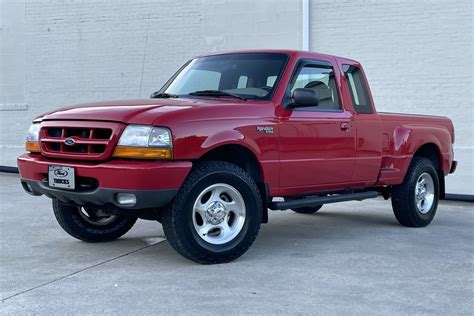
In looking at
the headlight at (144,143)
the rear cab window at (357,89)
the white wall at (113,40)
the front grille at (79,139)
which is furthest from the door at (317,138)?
the white wall at (113,40)

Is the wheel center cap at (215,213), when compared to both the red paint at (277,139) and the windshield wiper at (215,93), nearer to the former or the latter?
the red paint at (277,139)

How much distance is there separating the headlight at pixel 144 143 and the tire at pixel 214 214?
1.16ft

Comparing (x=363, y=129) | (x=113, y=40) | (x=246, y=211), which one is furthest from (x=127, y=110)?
(x=113, y=40)

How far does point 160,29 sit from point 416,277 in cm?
942

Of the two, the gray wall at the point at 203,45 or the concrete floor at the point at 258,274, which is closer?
the concrete floor at the point at 258,274

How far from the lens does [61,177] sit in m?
4.95

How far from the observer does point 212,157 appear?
5.32 meters

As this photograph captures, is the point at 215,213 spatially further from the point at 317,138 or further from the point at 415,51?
the point at 415,51

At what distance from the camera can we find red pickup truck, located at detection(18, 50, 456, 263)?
4.75 m

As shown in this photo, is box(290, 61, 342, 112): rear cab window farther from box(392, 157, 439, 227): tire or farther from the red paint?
box(392, 157, 439, 227): tire

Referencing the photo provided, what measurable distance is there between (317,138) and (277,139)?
600mm

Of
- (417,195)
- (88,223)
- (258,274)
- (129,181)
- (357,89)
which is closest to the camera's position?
(129,181)

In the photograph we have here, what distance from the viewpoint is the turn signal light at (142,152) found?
470cm

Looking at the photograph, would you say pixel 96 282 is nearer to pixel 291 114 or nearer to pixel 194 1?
pixel 291 114
